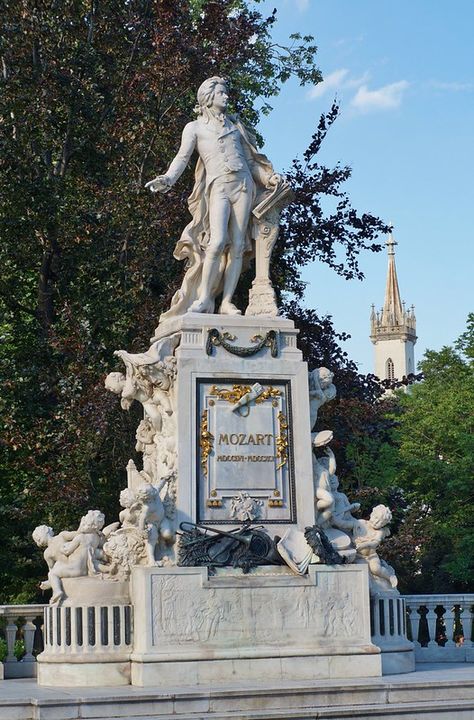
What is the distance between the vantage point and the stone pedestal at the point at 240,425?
45.0 feet

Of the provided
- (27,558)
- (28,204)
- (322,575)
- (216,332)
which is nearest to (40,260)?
(28,204)

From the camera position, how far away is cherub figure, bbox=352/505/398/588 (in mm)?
14172

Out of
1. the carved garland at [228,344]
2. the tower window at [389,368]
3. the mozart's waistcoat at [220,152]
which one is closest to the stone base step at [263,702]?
the carved garland at [228,344]

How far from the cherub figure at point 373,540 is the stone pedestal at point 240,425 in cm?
60

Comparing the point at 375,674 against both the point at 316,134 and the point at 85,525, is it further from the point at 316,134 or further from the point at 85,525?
the point at 316,134

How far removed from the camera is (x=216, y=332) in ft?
46.5

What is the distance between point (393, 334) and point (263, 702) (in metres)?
106

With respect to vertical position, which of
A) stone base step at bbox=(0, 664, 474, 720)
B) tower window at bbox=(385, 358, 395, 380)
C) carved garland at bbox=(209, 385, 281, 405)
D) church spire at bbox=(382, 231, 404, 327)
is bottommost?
stone base step at bbox=(0, 664, 474, 720)

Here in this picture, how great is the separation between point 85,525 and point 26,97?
10355mm

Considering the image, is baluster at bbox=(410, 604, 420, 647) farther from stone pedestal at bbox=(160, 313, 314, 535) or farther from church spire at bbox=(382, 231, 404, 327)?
church spire at bbox=(382, 231, 404, 327)

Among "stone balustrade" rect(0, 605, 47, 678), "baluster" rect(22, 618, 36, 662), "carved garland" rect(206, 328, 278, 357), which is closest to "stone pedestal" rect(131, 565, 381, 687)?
"carved garland" rect(206, 328, 278, 357)

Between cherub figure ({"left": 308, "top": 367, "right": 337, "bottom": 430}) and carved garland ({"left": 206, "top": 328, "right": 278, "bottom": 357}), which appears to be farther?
cherub figure ({"left": 308, "top": 367, "right": 337, "bottom": 430})

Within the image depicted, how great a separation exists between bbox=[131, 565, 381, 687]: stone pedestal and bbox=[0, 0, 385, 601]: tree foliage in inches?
282

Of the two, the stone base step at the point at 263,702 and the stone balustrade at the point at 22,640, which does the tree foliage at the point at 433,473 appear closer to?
the stone balustrade at the point at 22,640
